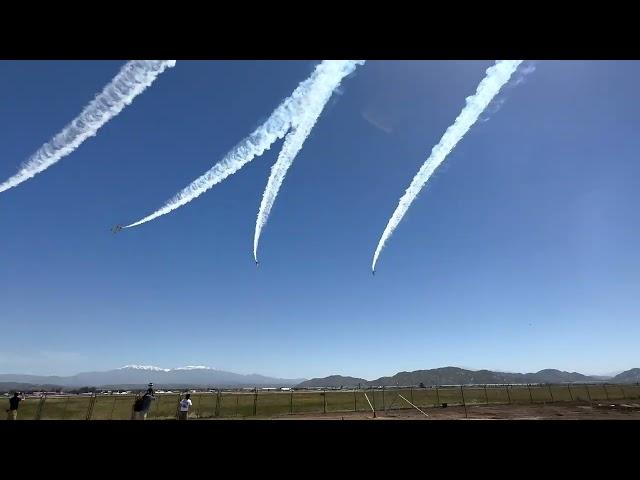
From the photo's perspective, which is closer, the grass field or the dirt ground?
the dirt ground

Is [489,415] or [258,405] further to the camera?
[258,405]

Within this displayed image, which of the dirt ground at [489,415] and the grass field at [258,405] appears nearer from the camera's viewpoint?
the dirt ground at [489,415]

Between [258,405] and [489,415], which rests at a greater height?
[258,405]
